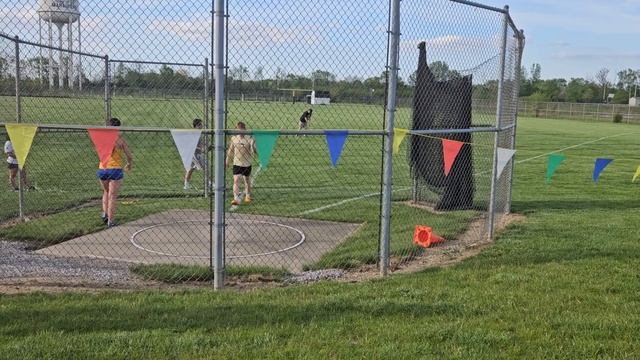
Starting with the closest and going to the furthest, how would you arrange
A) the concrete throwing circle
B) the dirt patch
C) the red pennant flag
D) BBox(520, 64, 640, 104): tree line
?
the dirt patch, the red pennant flag, the concrete throwing circle, BBox(520, 64, 640, 104): tree line

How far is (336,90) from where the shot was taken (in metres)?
6.11

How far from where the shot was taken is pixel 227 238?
7.94 meters

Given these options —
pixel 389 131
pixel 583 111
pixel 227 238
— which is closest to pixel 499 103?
pixel 389 131

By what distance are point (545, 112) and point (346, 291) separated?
7254cm

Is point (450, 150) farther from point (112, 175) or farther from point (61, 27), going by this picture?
point (61, 27)

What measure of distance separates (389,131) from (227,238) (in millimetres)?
3008

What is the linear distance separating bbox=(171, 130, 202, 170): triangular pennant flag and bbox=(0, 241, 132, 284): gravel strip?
1.52m

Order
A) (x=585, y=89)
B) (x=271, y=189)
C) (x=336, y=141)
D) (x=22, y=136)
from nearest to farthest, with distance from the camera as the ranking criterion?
(x=22, y=136) → (x=336, y=141) → (x=271, y=189) → (x=585, y=89)

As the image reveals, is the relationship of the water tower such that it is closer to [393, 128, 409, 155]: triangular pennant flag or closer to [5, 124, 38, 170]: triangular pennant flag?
[5, 124, 38, 170]: triangular pennant flag

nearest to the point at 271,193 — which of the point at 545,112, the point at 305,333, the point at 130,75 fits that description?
the point at 130,75

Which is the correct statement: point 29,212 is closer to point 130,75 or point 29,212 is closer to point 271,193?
point 130,75

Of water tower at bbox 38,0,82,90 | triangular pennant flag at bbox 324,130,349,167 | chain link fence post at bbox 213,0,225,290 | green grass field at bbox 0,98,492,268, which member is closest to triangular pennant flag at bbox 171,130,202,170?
chain link fence post at bbox 213,0,225,290

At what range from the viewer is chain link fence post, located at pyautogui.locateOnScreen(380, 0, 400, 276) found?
5.82m

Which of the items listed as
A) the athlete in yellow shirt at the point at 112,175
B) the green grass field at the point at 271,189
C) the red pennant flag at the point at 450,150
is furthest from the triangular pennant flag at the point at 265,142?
the athlete in yellow shirt at the point at 112,175
